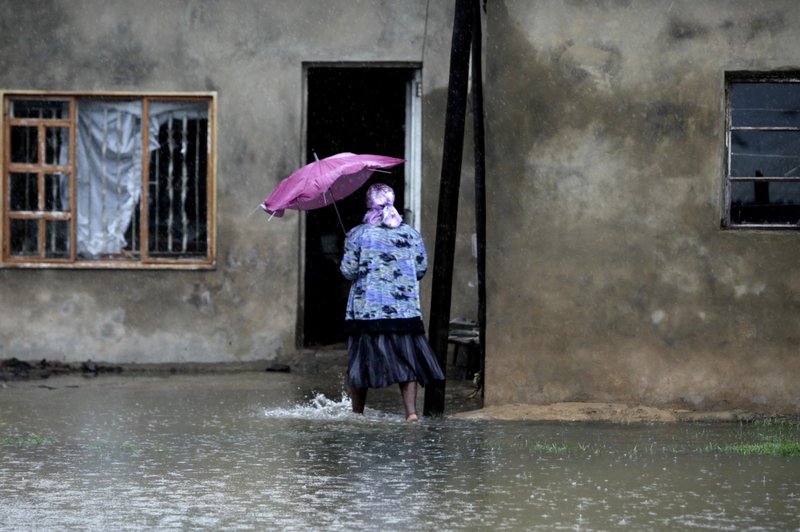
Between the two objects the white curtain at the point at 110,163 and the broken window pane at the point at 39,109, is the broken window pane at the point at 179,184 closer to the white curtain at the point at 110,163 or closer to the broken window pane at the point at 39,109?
the white curtain at the point at 110,163

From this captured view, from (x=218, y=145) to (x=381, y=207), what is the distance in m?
4.73

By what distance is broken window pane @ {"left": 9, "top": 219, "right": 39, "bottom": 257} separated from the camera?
605 inches

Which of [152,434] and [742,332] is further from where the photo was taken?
[742,332]

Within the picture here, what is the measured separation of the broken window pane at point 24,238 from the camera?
605 inches

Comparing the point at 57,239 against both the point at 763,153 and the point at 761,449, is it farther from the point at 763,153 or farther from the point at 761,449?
the point at 761,449

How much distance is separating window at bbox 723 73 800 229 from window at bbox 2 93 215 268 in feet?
18.7

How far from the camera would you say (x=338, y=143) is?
1817 centimetres

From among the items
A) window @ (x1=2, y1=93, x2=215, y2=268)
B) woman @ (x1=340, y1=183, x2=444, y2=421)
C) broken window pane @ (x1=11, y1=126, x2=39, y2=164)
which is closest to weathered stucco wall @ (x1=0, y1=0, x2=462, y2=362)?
window @ (x1=2, y1=93, x2=215, y2=268)

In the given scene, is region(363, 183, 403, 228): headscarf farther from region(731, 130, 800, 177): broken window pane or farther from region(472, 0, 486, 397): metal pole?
region(731, 130, 800, 177): broken window pane

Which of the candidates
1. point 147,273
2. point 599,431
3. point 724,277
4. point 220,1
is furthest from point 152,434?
point 220,1

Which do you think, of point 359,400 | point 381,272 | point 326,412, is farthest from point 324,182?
point 326,412

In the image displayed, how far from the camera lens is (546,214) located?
449 inches

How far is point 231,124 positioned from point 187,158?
0.56m

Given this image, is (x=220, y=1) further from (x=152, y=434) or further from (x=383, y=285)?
(x=152, y=434)
